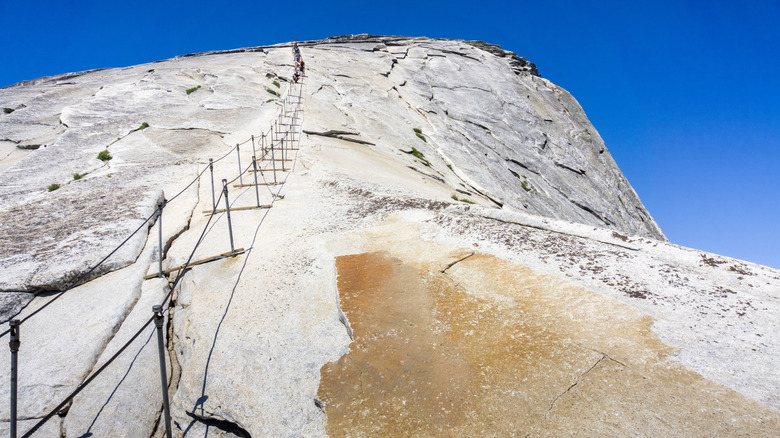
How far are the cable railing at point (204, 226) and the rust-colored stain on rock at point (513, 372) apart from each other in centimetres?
231

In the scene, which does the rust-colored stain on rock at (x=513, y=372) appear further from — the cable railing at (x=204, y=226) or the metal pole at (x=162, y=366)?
the cable railing at (x=204, y=226)

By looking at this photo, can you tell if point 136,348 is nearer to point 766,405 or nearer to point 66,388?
point 66,388

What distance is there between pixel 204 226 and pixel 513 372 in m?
8.44

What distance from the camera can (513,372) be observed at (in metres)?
4.90

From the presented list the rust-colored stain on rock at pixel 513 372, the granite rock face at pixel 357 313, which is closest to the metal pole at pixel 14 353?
the granite rock face at pixel 357 313

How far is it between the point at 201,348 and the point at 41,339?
8.63 feet

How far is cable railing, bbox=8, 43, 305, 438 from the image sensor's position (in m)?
3.62

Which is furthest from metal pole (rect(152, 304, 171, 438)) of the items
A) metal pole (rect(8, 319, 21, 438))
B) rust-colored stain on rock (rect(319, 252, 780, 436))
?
rust-colored stain on rock (rect(319, 252, 780, 436))

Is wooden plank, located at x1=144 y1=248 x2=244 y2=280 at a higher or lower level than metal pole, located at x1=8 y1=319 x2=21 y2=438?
lower

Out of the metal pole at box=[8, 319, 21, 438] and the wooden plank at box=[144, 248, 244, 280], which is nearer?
the metal pole at box=[8, 319, 21, 438]

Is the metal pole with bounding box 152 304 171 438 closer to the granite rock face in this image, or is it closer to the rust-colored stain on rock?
the granite rock face

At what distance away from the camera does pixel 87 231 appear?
9.25 metres

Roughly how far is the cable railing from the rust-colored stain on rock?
231 centimetres

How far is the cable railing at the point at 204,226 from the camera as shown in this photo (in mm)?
3623
